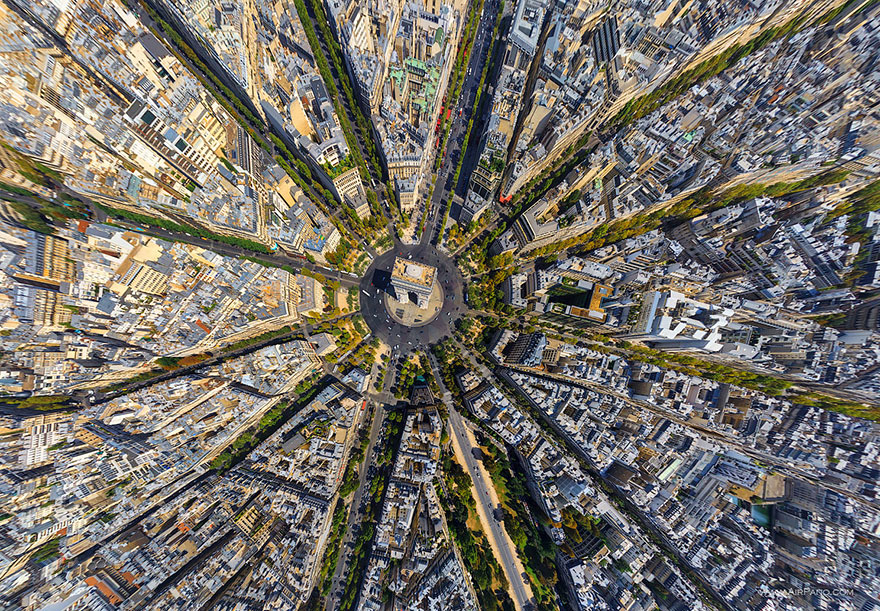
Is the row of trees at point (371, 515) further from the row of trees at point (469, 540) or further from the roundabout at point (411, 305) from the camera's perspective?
the roundabout at point (411, 305)

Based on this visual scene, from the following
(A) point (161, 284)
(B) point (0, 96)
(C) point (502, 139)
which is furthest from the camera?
(C) point (502, 139)

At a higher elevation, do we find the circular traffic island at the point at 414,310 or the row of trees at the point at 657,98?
the row of trees at the point at 657,98

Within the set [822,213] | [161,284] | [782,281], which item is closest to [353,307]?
[161,284]

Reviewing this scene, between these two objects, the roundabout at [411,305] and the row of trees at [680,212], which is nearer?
the row of trees at [680,212]

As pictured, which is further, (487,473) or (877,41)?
(487,473)

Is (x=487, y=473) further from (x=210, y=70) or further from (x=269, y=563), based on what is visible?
(x=210, y=70)

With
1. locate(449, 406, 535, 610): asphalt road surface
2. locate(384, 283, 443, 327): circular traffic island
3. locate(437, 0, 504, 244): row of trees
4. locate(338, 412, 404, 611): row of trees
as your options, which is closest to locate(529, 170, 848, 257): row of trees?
locate(437, 0, 504, 244): row of trees

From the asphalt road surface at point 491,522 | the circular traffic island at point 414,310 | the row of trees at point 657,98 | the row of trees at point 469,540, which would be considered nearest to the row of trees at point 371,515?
the row of trees at point 469,540

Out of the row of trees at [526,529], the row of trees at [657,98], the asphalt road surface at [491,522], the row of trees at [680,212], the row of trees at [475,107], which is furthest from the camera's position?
the row of trees at [475,107]
